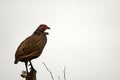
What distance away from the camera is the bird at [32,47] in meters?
3.11

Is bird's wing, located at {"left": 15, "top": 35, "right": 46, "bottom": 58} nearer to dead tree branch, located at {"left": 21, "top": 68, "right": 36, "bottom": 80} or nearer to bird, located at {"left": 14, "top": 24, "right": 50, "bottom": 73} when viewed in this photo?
bird, located at {"left": 14, "top": 24, "right": 50, "bottom": 73}

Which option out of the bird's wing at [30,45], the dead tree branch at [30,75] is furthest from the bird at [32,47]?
the dead tree branch at [30,75]

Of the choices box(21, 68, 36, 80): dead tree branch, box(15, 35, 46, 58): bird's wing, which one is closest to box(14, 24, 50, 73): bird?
box(15, 35, 46, 58): bird's wing

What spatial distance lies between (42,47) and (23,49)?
467mm

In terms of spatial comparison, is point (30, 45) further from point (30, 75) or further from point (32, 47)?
point (30, 75)

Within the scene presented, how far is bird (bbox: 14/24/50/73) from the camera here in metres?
3.11

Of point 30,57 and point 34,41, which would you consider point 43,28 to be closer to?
point 34,41

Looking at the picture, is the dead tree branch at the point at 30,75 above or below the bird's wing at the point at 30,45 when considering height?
below

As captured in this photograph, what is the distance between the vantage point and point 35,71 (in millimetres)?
3238

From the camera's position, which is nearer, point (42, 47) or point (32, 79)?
point (32, 79)

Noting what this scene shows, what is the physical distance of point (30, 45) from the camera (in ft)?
10.6

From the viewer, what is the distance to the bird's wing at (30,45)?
10.2 feet

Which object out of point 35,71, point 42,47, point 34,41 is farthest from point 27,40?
point 35,71

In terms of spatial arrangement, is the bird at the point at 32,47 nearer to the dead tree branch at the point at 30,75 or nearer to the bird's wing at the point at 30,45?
the bird's wing at the point at 30,45
